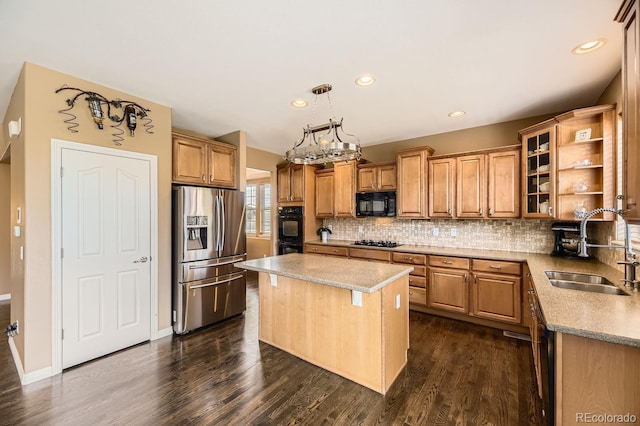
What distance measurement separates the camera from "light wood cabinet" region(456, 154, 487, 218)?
3.62m

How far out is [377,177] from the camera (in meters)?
4.53

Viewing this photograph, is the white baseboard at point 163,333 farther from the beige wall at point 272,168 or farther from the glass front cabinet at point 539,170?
the glass front cabinet at point 539,170

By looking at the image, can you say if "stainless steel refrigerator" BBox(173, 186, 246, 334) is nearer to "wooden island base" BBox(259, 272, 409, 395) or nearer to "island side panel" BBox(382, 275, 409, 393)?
"wooden island base" BBox(259, 272, 409, 395)

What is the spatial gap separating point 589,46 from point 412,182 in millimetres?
2290

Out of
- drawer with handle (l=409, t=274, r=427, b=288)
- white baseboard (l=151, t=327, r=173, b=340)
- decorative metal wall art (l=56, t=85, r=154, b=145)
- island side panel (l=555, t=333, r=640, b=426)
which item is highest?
decorative metal wall art (l=56, t=85, r=154, b=145)

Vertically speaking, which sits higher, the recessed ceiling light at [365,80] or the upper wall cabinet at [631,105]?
the recessed ceiling light at [365,80]

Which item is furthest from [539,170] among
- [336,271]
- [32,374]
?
[32,374]

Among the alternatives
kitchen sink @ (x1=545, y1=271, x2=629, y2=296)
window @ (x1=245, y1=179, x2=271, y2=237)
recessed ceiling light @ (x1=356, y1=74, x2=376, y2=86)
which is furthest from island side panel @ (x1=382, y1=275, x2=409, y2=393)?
window @ (x1=245, y1=179, x2=271, y2=237)

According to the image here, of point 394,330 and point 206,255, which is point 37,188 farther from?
point 394,330

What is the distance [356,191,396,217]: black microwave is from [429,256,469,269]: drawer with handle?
0.94 meters

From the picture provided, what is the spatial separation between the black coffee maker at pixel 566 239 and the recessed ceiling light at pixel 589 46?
1.88 meters

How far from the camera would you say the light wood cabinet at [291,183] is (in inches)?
202

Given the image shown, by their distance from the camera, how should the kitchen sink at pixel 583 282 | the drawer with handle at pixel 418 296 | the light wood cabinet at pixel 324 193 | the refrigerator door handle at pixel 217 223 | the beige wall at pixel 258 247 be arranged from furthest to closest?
the beige wall at pixel 258 247, the light wood cabinet at pixel 324 193, the drawer with handle at pixel 418 296, the refrigerator door handle at pixel 217 223, the kitchen sink at pixel 583 282

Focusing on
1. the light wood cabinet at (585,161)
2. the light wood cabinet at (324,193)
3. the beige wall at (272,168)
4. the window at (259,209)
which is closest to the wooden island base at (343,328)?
the light wood cabinet at (585,161)
